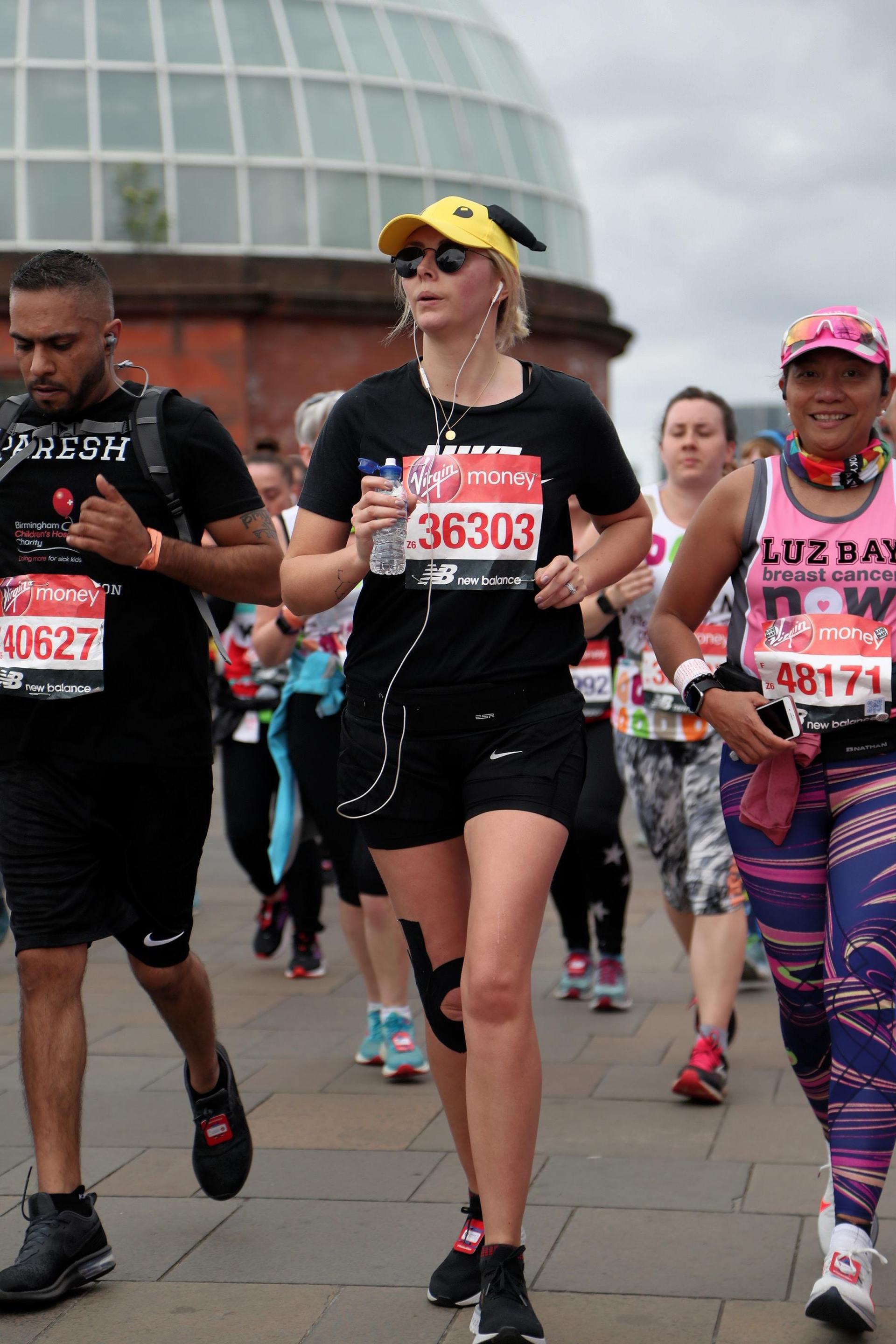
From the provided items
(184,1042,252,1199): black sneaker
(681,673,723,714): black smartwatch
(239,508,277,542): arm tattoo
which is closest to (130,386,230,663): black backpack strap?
(239,508,277,542): arm tattoo

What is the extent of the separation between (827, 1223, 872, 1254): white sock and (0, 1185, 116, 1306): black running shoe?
154 centimetres

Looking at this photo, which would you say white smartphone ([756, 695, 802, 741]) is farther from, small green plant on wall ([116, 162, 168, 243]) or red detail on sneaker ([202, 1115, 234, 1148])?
small green plant on wall ([116, 162, 168, 243])

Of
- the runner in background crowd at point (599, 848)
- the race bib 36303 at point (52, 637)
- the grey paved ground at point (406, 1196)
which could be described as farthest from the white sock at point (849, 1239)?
the runner in background crowd at point (599, 848)

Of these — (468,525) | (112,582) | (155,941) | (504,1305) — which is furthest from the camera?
(155,941)

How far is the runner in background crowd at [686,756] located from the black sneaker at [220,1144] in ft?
5.24

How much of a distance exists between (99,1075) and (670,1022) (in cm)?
209

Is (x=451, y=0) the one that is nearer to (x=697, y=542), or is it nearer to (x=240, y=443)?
(x=240, y=443)

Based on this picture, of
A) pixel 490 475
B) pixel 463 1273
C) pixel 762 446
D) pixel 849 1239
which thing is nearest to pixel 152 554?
pixel 490 475

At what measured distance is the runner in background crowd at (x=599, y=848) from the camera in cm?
691

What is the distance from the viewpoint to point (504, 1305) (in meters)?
3.40

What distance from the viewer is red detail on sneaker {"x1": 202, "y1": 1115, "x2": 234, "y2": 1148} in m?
4.43

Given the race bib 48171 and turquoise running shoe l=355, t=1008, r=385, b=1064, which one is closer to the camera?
the race bib 48171

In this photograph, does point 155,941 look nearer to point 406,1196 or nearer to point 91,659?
point 91,659

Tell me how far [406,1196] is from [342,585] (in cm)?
174
